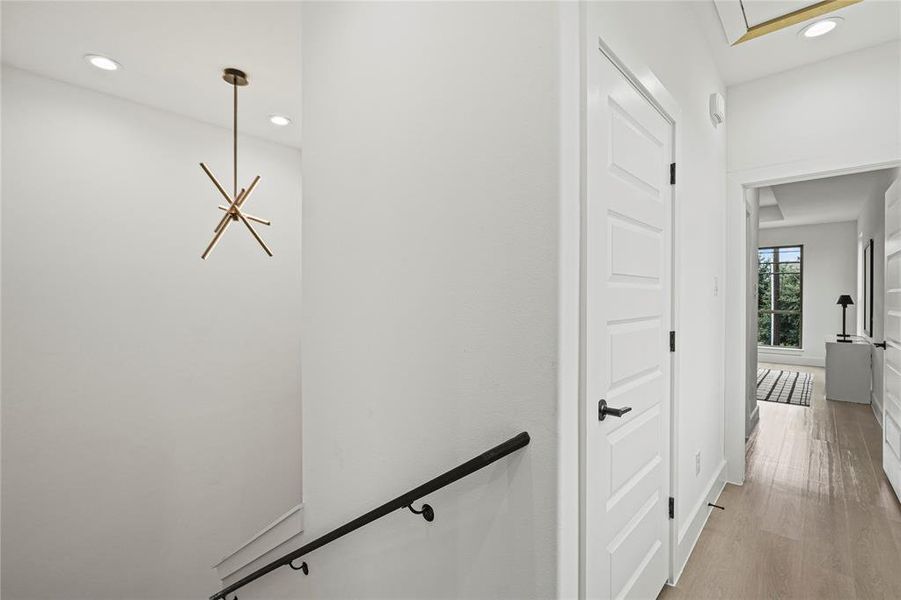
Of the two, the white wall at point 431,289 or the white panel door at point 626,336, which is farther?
the white panel door at point 626,336

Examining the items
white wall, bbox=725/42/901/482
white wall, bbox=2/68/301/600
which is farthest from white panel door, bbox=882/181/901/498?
white wall, bbox=2/68/301/600

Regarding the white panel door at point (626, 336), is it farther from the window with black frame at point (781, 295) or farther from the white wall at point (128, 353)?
the window with black frame at point (781, 295)

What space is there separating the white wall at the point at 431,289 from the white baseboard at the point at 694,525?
1.38 meters

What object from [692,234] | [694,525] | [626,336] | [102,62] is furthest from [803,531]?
[102,62]

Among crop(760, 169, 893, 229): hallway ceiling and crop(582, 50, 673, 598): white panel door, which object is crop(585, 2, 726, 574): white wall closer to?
crop(582, 50, 673, 598): white panel door

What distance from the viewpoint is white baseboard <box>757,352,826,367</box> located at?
8.60 meters

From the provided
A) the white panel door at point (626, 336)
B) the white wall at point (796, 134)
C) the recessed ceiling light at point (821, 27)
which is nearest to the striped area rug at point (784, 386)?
the white wall at point (796, 134)

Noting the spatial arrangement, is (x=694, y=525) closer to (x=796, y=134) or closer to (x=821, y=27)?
(x=796, y=134)

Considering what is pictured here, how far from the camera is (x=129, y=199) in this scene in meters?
3.12

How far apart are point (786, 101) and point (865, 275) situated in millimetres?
4868

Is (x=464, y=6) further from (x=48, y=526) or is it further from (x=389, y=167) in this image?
(x=48, y=526)

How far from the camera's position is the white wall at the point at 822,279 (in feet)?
26.9

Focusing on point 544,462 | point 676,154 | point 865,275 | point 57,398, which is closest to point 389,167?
point 544,462

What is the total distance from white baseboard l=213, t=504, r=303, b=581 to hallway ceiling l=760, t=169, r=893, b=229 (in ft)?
17.9
